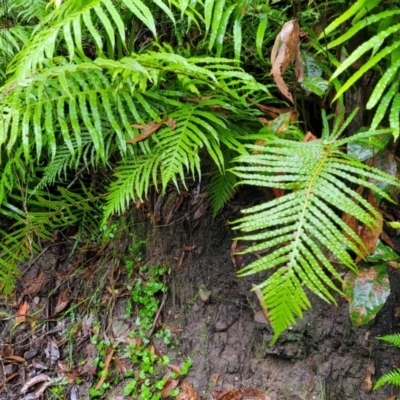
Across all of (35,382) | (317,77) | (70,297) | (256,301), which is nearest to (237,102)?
(317,77)

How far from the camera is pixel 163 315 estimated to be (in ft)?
7.33

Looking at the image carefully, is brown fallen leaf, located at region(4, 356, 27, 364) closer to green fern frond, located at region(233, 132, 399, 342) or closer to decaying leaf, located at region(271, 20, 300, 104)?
green fern frond, located at region(233, 132, 399, 342)

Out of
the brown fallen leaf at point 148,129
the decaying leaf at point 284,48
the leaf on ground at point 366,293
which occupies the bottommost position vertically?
the leaf on ground at point 366,293

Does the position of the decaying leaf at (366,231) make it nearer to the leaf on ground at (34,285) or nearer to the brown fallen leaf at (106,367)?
the brown fallen leaf at (106,367)

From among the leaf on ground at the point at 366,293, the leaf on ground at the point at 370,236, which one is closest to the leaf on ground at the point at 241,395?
the leaf on ground at the point at 366,293

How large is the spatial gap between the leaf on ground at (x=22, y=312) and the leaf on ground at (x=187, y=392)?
3.46 ft

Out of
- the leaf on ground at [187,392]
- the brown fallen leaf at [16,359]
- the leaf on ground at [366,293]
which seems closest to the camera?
the leaf on ground at [366,293]

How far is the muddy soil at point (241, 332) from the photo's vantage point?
1744 mm

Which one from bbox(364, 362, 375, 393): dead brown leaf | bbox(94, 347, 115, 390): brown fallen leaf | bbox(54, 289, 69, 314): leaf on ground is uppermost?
bbox(364, 362, 375, 393): dead brown leaf

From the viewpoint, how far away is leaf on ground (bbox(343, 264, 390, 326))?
1.48 metres

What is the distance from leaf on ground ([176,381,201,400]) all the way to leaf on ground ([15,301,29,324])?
1.05 meters

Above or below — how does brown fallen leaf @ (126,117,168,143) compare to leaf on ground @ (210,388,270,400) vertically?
above

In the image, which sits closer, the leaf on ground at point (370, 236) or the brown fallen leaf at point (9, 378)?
the leaf on ground at point (370, 236)

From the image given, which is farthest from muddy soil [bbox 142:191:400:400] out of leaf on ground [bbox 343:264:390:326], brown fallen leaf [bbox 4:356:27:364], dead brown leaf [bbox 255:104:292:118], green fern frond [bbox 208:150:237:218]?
brown fallen leaf [bbox 4:356:27:364]
